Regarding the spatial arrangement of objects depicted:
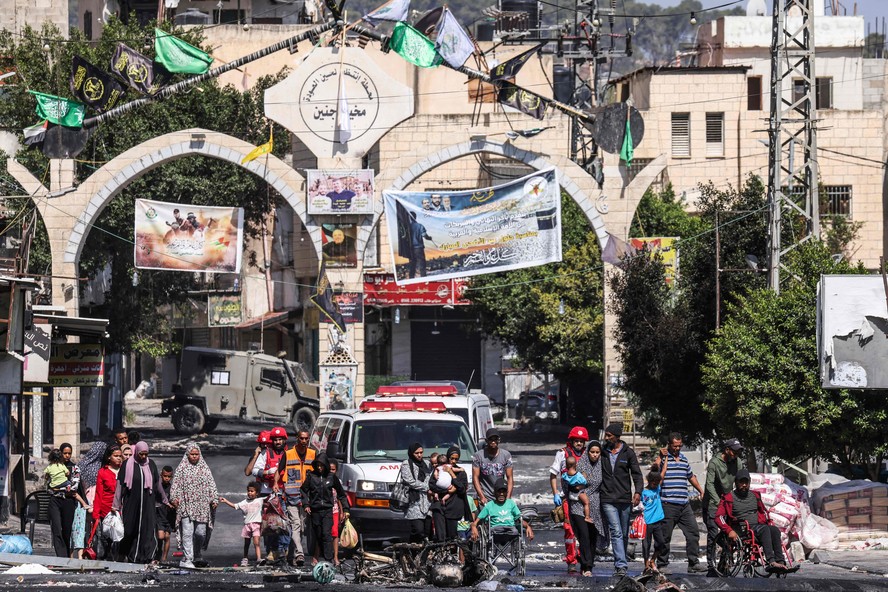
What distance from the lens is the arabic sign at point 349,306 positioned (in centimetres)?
3122

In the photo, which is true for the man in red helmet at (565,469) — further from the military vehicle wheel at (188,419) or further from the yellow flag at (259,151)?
the military vehicle wheel at (188,419)

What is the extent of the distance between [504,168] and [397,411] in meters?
32.4

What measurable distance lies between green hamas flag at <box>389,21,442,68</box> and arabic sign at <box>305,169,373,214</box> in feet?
9.33

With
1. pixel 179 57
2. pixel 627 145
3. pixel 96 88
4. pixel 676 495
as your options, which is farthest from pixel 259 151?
pixel 676 495

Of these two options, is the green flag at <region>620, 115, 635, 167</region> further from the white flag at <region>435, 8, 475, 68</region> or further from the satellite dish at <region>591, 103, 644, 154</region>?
the white flag at <region>435, 8, 475, 68</region>

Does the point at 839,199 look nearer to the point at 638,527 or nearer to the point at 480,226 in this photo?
the point at 480,226

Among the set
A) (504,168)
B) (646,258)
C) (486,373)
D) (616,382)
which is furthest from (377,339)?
(646,258)

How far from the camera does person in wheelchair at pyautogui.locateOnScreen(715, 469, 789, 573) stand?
1586 cm

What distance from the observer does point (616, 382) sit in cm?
3144

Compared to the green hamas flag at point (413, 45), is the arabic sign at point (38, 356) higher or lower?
lower

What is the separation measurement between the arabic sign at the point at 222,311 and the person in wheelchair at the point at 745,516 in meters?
39.2

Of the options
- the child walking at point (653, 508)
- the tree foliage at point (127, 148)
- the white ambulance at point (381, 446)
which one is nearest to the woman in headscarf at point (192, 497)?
the white ambulance at point (381, 446)

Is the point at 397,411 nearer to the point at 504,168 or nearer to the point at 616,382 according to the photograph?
the point at 616,382

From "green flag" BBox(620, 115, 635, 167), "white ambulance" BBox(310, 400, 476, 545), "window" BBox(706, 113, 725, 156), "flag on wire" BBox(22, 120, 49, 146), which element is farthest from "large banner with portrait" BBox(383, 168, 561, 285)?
"window" BBox(706, 113, 725, 156)
